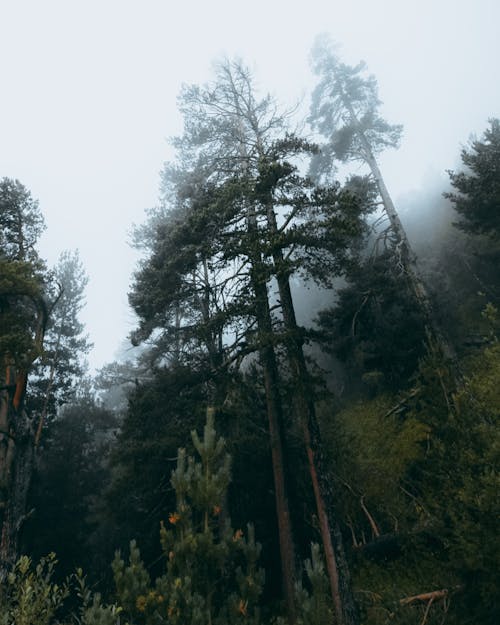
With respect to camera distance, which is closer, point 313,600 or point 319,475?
point 313,600

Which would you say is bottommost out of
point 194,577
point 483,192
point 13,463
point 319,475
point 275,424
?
point 194,577

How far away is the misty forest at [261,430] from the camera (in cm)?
541

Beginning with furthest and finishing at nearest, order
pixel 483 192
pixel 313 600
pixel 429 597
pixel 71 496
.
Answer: pixel 71 496
pixel 483 192
pixel 429 597
pixel 313 600

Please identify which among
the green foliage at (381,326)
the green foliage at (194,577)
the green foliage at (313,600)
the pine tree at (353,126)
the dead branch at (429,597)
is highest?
the pine tree at (353,126)

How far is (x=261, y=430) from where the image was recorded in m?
10.7

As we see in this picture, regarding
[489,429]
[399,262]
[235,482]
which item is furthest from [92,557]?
[399,262]

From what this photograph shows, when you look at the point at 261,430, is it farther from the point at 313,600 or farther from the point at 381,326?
the point at 381,326

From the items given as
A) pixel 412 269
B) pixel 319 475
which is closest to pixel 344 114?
pixel 412 269

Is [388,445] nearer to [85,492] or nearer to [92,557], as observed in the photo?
[92,557]

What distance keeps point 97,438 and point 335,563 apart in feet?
72.0

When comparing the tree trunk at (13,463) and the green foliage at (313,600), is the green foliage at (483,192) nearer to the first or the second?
the green foliage at (313,600)

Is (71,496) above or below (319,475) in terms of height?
above

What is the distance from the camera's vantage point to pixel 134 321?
2084cm

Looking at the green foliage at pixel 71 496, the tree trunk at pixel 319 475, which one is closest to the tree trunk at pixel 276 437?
the tree trunk at pixel 319 475
